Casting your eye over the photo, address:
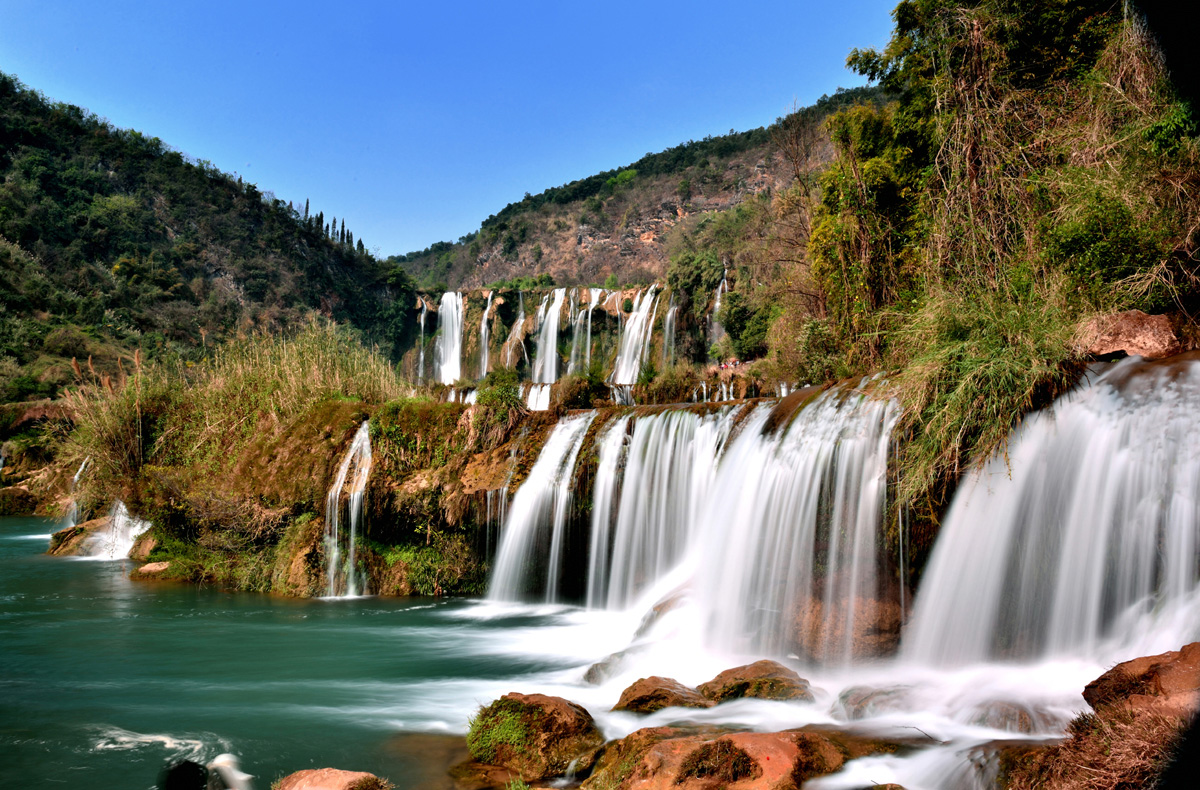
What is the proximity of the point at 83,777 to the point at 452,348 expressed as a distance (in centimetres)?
3818

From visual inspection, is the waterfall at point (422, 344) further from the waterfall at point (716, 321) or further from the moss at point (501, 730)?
the moss at point (501, 730)

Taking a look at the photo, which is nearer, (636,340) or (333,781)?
(333,781)

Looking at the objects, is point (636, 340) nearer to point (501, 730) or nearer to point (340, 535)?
point (340, 535)

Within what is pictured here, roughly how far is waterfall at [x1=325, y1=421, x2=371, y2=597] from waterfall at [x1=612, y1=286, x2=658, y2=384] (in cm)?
1911

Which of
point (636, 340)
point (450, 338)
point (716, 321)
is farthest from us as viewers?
point (450, 338)

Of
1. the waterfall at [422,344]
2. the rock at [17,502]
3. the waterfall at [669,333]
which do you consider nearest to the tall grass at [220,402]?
the rock at [17,502]

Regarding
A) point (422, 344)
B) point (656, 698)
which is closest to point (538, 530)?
point (656, 698)

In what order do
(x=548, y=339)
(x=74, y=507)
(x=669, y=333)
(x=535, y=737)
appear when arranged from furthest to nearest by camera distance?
(x=548, y=339) < (x=669, y=333) < (x=74, y=507) < (x=535, y=737)

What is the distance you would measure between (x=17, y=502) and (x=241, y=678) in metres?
20.0

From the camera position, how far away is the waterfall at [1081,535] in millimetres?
4695

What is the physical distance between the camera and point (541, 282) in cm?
5866

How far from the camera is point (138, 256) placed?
49.5 meters

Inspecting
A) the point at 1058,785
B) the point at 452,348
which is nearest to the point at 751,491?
the point at 1058,785

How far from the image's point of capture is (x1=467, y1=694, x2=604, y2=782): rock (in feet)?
14.6
